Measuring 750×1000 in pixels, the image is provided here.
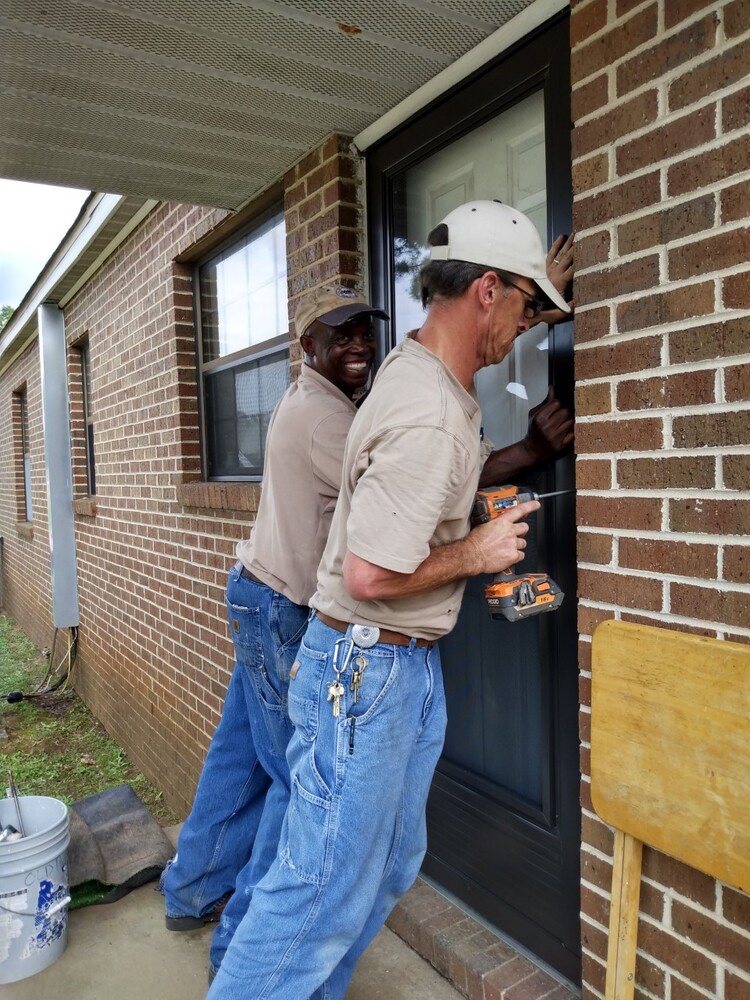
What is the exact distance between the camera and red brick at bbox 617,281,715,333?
1.67 metres

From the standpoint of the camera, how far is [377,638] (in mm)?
1825

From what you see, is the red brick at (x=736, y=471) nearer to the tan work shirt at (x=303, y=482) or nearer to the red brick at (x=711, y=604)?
the red brick at (x=711, y=604)

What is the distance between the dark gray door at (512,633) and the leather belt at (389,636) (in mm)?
620

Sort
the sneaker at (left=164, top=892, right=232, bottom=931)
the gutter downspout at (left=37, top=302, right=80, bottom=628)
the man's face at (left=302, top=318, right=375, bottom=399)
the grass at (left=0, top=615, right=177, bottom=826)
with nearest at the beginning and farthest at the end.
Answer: the man's face at (left=302, top=318, right=375, bottom=399)
the sneaker at (left=164, top=892, right=232, bottom=931)
the grass at (left=0, top=615, right=177, bottom=826)
the gutter downspout at (left=37, top=302, right=80, bottom=628)

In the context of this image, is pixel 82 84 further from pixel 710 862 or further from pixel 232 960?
pixel 710 862

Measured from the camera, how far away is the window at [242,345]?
4.00 metres

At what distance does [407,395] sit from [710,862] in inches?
47.6

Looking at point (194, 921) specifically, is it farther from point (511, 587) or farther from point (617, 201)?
point (617, 201)

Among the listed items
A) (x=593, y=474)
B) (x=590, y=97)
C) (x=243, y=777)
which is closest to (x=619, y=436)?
(x=593, y=474)

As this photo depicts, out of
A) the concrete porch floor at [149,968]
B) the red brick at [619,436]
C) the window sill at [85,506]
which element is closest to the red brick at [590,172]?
the red brick at [619,436]

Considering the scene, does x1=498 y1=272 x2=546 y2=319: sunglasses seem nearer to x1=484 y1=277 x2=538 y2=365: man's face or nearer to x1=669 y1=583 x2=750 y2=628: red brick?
x1=484 y1=277 x2=538 y2=365: man's face

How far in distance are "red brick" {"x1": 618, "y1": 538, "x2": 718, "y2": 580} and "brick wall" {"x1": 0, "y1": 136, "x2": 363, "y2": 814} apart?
1770 millimetres

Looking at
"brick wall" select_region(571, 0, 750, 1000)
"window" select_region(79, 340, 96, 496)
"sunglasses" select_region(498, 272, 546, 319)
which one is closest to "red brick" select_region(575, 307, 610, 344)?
"brick wall" select_region(571, 0, 750, 1000)

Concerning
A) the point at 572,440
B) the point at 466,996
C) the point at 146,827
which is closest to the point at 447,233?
the point at 572,440
